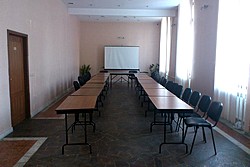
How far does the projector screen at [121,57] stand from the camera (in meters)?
14.2

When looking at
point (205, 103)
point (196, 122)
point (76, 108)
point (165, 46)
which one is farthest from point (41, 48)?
point (165, 46)

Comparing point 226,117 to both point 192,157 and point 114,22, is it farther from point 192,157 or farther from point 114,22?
point 114,22

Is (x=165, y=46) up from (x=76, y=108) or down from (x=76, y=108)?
up

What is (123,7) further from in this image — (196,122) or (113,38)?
(196,122)

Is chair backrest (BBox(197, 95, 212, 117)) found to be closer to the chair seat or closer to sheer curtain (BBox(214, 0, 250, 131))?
the chair seat

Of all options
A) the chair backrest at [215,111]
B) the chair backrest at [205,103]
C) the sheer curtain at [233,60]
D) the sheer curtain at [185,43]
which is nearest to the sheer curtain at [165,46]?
the sheer curtain at [185,43]

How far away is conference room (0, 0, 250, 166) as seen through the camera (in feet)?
12.3

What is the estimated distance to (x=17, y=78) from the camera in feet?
17.5

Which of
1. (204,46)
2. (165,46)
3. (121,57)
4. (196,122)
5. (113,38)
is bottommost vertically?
(196,122)

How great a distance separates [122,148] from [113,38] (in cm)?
1099

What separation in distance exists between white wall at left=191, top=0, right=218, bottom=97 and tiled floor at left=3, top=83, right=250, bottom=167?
2.09m

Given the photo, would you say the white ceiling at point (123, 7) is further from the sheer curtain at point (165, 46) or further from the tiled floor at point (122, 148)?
the tiled floor at point (122, 148)

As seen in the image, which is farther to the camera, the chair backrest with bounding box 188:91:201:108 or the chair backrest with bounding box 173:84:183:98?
the chair backrest with bounding box 173:84:183:98

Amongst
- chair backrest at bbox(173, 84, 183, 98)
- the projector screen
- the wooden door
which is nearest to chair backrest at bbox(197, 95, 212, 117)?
chair backrest at bbox(173, 84, 183, 98)
